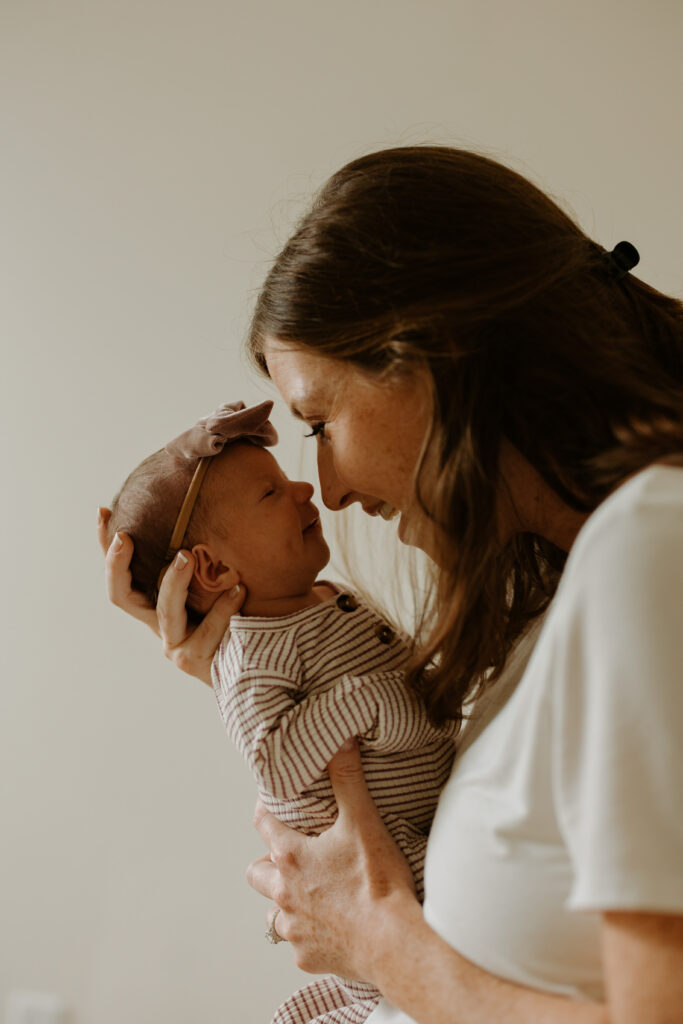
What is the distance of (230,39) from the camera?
210 cm

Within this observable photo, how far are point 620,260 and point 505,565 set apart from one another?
38 centimetres

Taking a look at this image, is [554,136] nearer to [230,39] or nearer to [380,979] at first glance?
[230,39]

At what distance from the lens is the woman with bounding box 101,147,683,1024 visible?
69 cm

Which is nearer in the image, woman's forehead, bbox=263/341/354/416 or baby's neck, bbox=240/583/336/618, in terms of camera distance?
woman's forehead, bbox=263/341/354/416

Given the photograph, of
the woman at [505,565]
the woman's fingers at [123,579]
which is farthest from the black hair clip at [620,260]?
the woman's fingers at [123,579]

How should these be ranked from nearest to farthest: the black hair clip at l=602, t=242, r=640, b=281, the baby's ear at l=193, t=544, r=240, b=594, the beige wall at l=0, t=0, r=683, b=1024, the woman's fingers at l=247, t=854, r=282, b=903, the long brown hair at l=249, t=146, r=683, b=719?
1. the long brown hair at l=249, t=146, r=683, b=719
2. the black hair clip at l=602, t=242, r=640, b=281
3. the woman's fingers at l=247, t=854, r=282, b=903
4. the baby's ear at l=193, t=544, r=240, b=594
5. the beige wall at l=0, t=0, r=683, b=1024

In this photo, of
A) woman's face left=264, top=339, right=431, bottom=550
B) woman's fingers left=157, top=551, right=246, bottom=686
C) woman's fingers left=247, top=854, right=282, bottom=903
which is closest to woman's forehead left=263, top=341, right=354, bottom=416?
woman's face left=264, top=339, right=431, bottom=550

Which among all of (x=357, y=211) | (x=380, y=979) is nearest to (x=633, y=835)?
(x=380, y=979)

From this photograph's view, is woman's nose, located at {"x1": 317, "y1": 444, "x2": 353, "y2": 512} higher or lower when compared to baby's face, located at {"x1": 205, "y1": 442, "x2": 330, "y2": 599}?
higher

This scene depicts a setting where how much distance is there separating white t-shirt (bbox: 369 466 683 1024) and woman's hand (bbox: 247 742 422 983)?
164 mm

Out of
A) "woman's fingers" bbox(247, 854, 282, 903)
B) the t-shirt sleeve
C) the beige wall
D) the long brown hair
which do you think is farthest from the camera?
the beige wall

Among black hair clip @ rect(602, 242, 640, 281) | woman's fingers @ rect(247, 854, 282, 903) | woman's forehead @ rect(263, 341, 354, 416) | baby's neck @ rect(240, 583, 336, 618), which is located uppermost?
black hair clip @ rect(602, 242, 640, 281)

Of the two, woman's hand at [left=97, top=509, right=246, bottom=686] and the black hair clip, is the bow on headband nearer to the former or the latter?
woman's hand at [left=97, top=509, right=246, bottom=686]

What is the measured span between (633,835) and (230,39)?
1.95 meters
